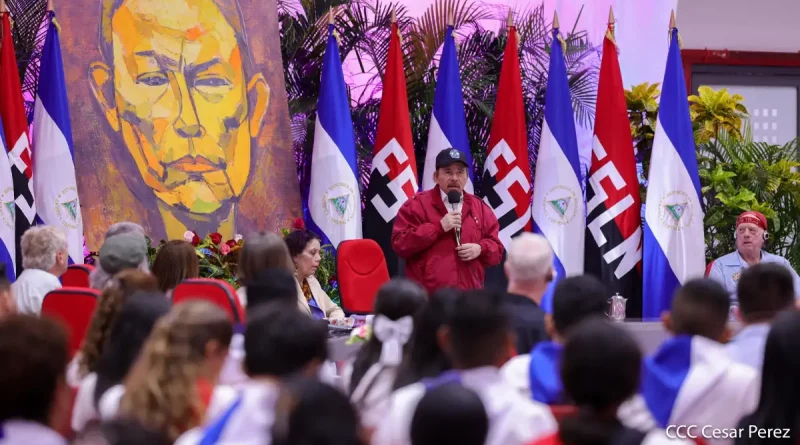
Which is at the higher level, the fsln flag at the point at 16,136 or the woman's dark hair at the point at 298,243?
the fsln flag at the point at 16,136

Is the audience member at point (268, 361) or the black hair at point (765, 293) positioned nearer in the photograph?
the audience member at point (268, 361)

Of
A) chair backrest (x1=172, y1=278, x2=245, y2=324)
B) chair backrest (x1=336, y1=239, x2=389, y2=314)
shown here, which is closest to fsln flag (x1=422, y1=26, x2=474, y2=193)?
chair backrest (x1=336, y1=239, x2=389, y2=314)

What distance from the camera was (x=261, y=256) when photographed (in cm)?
348

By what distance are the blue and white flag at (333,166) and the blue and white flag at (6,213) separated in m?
2.01

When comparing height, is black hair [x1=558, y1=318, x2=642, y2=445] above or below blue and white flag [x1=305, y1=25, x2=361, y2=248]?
below

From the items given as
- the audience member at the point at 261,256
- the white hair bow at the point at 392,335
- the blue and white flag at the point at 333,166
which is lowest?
the white hair bow at the point at 392,335

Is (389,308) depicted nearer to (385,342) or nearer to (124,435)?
(385,342)

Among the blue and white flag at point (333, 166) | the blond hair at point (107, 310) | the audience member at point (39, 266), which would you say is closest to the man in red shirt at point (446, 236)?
the blue and white flag at point (333, 166)

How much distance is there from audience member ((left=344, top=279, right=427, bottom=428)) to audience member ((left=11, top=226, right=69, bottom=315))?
1935 millimetres

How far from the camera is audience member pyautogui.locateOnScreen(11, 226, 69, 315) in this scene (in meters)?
4.09

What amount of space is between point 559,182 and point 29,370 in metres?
5.46

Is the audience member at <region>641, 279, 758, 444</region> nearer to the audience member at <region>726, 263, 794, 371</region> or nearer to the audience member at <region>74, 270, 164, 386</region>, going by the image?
the audience member at <region>726, 263, 794, 371</region>

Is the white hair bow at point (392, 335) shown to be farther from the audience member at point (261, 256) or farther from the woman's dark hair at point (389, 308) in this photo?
the audience member at point (261, 256)

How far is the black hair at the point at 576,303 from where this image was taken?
2.54 meters
